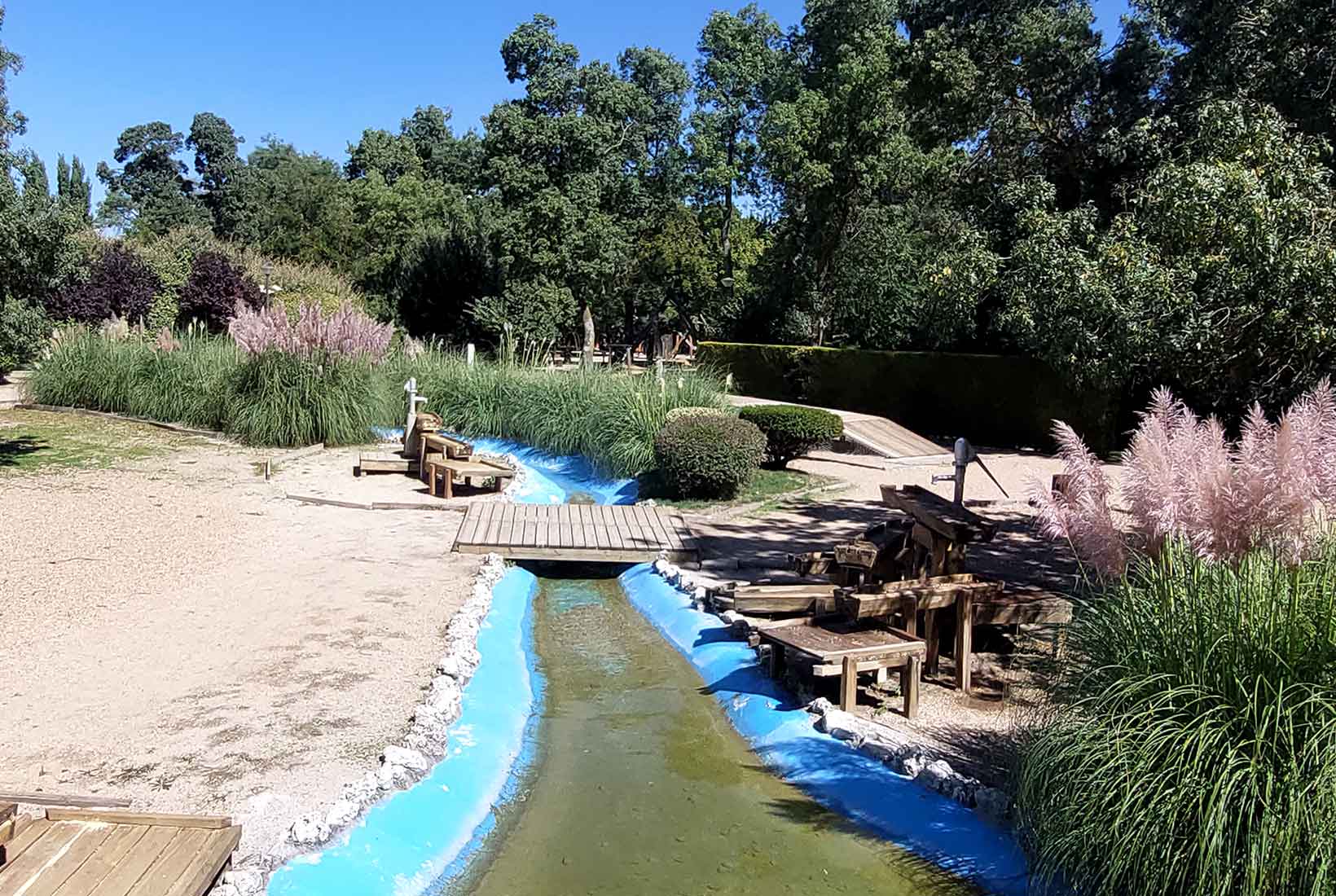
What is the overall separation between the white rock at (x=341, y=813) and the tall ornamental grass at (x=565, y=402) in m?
8.91

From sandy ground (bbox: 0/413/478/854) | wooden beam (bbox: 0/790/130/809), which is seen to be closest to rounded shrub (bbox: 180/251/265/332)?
sandy ground (bbox: 0/413/478/854)

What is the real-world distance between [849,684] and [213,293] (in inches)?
983

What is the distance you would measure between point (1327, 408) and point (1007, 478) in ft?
32.8

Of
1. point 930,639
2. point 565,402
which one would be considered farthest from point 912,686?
point 565,402

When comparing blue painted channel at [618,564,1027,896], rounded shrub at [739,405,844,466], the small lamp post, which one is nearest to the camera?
blue painted channel at [618,564,1027,896]

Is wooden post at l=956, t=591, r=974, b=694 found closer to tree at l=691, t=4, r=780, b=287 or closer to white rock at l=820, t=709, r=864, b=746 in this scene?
white rock at l=820, t=709, r=864, b=746

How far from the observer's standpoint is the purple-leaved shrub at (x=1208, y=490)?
3438 mm

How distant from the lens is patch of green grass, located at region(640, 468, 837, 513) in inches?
454

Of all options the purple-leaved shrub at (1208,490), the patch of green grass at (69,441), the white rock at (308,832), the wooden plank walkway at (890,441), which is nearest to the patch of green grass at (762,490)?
the wooden plank walkway at (890,441)

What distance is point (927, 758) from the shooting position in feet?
15.6

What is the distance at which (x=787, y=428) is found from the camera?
42.7 feet

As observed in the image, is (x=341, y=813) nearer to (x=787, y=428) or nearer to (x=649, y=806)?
(x=649, y=806)

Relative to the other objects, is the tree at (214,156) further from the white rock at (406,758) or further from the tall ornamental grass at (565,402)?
the white rock at (406,758)

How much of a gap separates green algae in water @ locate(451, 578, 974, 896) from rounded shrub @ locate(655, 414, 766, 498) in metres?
4.84
